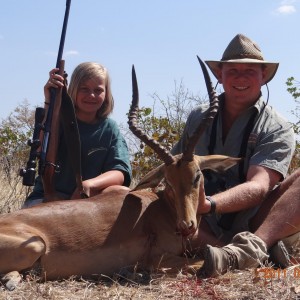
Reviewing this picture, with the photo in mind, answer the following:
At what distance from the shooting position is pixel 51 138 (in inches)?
259

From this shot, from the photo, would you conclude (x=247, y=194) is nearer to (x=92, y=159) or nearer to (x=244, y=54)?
(x=244, y=54)

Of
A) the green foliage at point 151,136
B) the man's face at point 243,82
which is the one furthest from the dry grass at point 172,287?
the green foliage at point 151,136

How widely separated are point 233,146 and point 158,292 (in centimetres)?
216

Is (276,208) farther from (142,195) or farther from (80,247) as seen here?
(80,247)

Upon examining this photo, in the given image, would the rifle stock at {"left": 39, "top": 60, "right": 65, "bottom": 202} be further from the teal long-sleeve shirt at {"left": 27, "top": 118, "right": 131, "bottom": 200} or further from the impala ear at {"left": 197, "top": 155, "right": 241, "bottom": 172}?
the impala ear at {"left": 197, "top": 155, "right": 241, "bottom": 172}

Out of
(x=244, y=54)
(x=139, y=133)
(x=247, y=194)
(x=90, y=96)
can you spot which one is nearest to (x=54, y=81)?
(x=90, y=96)

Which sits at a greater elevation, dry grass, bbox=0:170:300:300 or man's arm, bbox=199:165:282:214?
man's arm, bbox=199:165:282:214

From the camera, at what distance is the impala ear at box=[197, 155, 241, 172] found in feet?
19.4

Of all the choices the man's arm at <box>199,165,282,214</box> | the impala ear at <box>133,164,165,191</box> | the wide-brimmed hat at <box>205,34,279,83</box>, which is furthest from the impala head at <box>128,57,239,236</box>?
the wide-brimmed hat at <box>205,34,279,83</box>

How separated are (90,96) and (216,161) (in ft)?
5.73

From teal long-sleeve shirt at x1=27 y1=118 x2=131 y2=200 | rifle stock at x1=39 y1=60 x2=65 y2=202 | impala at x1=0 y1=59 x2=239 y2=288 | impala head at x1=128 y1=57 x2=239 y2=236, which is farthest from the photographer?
teal long-sleeve shirt at x1=27 y1=118 x2=131 y2=200

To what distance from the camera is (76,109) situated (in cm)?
702

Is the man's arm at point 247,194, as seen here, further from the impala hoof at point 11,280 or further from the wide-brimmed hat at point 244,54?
the impala hoof at point 11,280

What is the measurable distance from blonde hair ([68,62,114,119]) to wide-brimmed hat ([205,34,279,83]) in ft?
4.05
